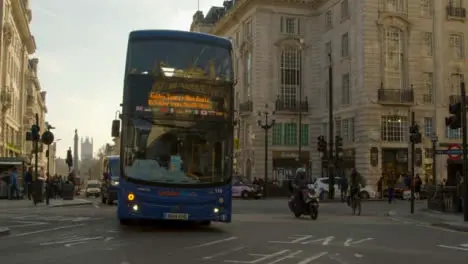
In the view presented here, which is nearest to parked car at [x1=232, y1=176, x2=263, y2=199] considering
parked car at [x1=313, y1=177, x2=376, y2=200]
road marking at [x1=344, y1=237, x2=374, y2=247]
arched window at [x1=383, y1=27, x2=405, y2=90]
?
parked car at [x1=313, y1=177, x2=376, y2=200]

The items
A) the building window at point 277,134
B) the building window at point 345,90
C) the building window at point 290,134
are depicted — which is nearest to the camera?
the building window at point 345,90

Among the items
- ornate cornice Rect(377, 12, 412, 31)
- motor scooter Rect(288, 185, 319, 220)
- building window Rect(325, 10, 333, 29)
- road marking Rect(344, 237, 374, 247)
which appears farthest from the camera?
building window Rect(325, 10, 333, 29)

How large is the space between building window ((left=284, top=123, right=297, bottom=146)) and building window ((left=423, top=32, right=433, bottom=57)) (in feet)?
43.7

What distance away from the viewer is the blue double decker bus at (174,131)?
14.1m

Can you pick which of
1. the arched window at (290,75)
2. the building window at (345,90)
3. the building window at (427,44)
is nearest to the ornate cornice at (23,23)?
the arched window at (290,75)

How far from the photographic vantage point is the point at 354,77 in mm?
50500

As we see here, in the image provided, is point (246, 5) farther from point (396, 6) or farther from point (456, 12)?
point (456, 12)

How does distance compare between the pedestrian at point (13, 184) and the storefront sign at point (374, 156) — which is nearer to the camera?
the pedestrian at point (13, 184)

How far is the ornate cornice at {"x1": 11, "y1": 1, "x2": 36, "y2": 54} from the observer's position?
5904 cm

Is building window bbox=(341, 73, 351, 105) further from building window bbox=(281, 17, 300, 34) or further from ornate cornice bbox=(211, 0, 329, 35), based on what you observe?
ornate cornice bbox=(211, 0, 329, 35)

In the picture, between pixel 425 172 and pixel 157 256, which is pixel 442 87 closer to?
pixel 425 172

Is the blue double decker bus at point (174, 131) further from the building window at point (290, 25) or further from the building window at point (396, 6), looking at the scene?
the building window at point (290, 25)

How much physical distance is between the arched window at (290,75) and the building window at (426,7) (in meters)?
12.0

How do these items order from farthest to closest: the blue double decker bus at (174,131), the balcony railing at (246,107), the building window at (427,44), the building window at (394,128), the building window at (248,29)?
the building window at (248,29) → the balcony railing at (246,107) → the building window at (427,44) → the building window at (394,128) → the blue double decker bus at (174,131)
